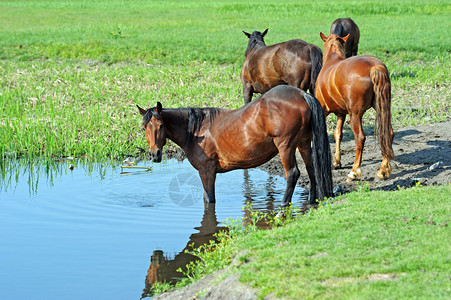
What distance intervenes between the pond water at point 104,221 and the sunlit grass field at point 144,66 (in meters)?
1.27

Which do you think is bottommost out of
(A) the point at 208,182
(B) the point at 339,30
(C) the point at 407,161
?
(C) the point at 407,161

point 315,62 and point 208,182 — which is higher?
point 315,62

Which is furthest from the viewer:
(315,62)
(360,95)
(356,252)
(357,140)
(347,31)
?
(347,31)

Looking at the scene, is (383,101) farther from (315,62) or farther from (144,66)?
(144,66)

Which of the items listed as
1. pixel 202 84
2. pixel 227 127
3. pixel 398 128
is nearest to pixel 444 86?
pixel 398 128

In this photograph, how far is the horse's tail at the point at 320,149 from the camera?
7.84 m

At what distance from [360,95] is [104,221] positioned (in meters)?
4.04

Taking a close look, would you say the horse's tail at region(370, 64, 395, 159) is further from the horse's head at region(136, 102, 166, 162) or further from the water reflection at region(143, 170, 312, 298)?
the horse's head at region(136, 102, 166, 162)

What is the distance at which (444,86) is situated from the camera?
16.0m

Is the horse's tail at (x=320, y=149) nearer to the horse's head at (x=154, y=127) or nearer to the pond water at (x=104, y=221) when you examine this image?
the pond water at (x=104, y=221)

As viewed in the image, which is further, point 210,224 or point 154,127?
point 154,127

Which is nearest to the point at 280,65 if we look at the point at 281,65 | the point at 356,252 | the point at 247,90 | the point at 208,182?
the point at 281,65

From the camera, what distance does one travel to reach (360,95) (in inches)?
371

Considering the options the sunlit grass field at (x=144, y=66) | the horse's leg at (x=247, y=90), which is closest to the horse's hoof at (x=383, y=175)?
the sunlit grass field at (x=144, y=66)
